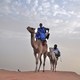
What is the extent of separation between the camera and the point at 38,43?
2073 centimetres

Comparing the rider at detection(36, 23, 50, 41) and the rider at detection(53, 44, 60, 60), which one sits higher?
the rider at detection(36, 23, 50, 41)

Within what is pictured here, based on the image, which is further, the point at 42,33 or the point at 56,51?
the point at 56,51

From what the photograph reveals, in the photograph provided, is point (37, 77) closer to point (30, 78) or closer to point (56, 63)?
point (30, 78)

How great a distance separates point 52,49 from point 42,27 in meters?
6.54

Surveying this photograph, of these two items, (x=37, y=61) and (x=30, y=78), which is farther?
(x=37, y=61)

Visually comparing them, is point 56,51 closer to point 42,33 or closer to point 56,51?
point 56,51

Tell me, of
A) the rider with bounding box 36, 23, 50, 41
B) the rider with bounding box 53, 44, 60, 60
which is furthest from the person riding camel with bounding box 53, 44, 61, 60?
the rider with bounding box 36, 23, 50, 41

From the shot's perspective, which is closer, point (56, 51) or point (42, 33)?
point (42, 33)

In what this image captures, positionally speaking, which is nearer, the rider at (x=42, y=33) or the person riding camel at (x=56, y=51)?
the rider at (x=42, y=33)

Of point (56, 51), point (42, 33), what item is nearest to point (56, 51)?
point (56, 51)

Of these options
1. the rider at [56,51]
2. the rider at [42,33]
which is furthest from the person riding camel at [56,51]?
the rider at [42,33]

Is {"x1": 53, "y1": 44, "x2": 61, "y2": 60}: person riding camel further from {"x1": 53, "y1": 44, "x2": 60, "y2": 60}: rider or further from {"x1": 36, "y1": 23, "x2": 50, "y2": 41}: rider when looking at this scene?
{"x1": 36, "y1": 23, "x2": 50, "y2": 41}: rider

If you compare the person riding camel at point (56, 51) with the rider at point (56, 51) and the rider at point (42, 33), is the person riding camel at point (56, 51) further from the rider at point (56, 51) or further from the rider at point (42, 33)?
the rider at point (42, 33)

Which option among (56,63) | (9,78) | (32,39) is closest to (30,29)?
(32,39)
